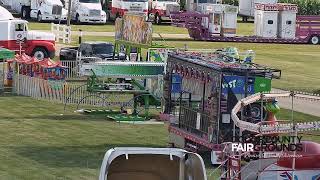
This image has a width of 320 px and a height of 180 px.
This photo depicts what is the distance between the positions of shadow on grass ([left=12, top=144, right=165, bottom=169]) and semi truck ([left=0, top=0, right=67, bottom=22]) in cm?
4340

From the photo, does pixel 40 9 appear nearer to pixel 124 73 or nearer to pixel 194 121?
pixel 124 73

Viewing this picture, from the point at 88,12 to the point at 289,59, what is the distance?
20586 millimetres

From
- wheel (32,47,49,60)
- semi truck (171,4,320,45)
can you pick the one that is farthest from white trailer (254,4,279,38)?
wheel (32,47,49,60)

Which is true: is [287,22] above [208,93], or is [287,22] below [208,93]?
below

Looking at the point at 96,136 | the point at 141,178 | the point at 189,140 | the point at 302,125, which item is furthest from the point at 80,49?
the point at 141,178

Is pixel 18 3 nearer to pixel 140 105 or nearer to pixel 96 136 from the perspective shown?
pixel 140 105

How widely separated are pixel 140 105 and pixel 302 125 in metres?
15.1

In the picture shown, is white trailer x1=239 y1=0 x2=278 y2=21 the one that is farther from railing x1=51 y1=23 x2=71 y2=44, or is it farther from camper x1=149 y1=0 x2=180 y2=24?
railing x1=51 y1=23 x2=71 y2=44

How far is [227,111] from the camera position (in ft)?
76.5

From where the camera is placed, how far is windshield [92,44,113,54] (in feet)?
141

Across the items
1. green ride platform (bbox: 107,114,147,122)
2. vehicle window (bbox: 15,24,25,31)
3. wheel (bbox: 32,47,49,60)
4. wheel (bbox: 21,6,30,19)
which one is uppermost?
vehicle window (bbox: 15,24,25,31)

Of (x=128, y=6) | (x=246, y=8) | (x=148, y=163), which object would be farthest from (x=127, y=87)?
(x=246, y=8)

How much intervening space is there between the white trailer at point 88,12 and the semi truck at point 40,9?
93 centimetres

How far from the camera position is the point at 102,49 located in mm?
43031
